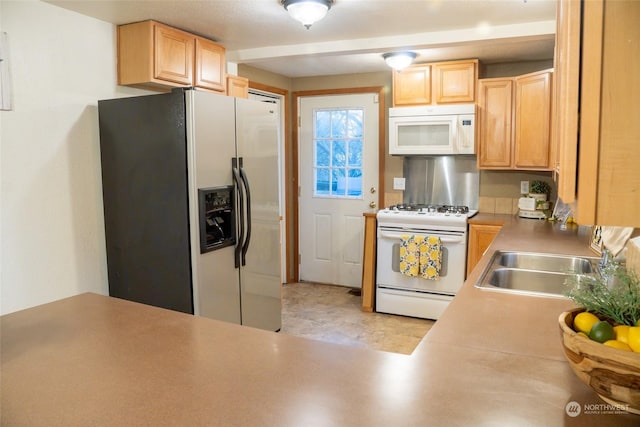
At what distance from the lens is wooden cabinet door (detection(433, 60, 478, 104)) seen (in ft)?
13.5

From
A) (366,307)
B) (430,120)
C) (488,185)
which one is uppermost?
(430,120)

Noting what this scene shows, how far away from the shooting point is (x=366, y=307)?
443 cm

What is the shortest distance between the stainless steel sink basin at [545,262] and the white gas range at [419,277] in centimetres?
133

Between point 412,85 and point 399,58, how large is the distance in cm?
39

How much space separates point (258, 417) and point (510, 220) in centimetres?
353

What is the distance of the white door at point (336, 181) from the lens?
5031 millimetres

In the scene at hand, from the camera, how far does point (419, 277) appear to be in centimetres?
416

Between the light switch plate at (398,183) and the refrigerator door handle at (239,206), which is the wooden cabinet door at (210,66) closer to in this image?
the refrigerator door handle at (239,206)

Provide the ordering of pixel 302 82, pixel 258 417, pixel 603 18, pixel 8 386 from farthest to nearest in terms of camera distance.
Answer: pixel 302 82, pixel 8 386, pixel 258 417, pixel 603 18

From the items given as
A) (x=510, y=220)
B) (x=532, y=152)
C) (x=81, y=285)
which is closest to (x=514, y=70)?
(x=532, y=152)

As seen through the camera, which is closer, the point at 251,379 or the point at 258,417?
the point at 258,417

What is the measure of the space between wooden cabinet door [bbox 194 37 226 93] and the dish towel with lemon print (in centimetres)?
198

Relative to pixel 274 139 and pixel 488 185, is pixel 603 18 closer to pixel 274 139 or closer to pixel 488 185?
pixel 274 139

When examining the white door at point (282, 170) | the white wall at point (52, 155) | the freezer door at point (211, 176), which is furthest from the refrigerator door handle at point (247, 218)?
the white door at point (282, 170)
